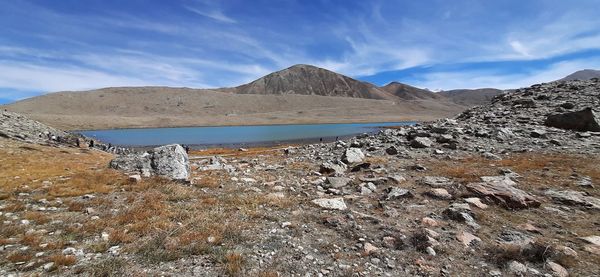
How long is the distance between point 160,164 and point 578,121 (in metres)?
A: 28.4

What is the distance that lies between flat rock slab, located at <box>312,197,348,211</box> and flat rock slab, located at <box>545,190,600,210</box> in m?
7.03

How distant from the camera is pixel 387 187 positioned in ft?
38.3

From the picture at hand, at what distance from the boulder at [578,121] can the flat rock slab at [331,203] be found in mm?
22209

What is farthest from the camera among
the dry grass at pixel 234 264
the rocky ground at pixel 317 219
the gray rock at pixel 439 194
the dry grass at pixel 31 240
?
the gray rock at pixel 439 194

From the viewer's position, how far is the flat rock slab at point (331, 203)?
9.62 metres

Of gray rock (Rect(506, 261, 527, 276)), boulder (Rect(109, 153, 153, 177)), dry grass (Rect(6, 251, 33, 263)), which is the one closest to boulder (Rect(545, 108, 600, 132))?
gray rock (Rect(506, 261, 527, 276))

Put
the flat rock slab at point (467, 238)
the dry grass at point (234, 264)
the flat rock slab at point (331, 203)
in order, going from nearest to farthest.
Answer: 1. the dry grass at point (234, 264)
2. the flat rock slab at point (467, 238)
3. the flat rock slab at point (331, 203)

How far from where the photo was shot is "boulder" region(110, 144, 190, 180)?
1327 cm

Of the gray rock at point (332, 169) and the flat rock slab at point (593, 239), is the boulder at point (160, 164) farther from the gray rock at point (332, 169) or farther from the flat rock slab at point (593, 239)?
the flat rock slab at point (593, 239)

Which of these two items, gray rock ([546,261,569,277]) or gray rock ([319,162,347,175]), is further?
gray rock ([319,162,347,175])

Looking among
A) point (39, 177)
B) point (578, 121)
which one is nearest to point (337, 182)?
point (39, 177)

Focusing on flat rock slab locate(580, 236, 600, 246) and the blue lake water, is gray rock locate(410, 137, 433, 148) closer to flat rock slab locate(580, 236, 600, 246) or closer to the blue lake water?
flat rock slab locate(580, 236, 600, 246)

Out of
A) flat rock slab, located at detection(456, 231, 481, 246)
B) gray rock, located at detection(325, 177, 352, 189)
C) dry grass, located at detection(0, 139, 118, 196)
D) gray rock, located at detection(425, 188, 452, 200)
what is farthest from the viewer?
gray rock, located at detection(325, 177, 352, 189)

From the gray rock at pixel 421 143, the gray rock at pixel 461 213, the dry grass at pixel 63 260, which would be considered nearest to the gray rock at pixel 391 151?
the gray rock at pixel 421 143
